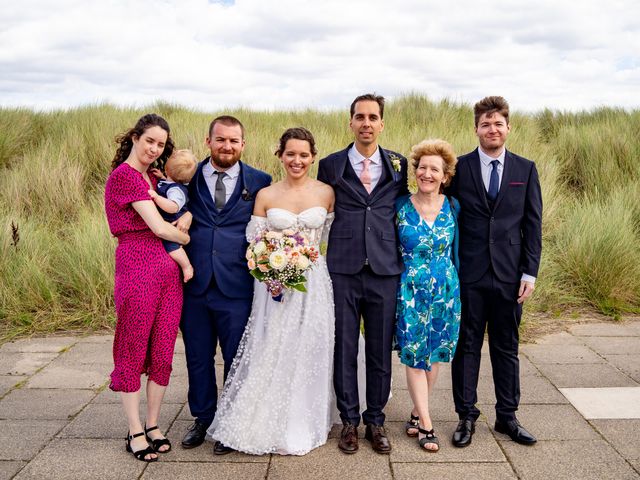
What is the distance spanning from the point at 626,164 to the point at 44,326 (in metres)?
10.4

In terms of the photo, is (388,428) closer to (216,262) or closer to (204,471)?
(204,471)

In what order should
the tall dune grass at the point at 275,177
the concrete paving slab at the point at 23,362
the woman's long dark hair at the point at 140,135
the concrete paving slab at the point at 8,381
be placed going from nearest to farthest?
the woman's long dark hair at the point at 140,135 < the concrete paving slab at the point at 8,381 < the concrete paving slab at the point at 23,362 < the tall dune grass at the point at 275,177

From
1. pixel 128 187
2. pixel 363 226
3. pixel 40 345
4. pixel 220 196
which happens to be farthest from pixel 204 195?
pixel 40 345

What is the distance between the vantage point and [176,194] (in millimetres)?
4039

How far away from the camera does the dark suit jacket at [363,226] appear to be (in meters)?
4.04

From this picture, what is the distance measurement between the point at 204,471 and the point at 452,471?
4.94ft

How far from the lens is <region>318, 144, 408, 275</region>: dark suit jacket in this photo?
4035 millimetres

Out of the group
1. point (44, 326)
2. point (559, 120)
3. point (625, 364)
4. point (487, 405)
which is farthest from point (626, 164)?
point (44, 326)

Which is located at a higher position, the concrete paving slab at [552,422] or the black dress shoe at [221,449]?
the black dress shoe at [221,449]

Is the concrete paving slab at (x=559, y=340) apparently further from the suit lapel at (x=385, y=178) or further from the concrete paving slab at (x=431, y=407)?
the suit lapel at (x=385, y=178)

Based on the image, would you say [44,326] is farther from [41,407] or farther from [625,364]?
[625,364]

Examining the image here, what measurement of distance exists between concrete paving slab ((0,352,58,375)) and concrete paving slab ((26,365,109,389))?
0.14 metres

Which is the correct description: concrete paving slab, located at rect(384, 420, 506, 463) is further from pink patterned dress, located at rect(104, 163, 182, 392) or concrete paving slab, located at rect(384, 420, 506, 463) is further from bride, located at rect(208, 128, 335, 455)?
pink patterned dress, located at rect(104, 163, 182, 392)

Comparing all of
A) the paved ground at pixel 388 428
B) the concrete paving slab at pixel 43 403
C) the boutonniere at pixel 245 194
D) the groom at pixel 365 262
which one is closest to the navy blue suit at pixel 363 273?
the groom at pixel 365 262
